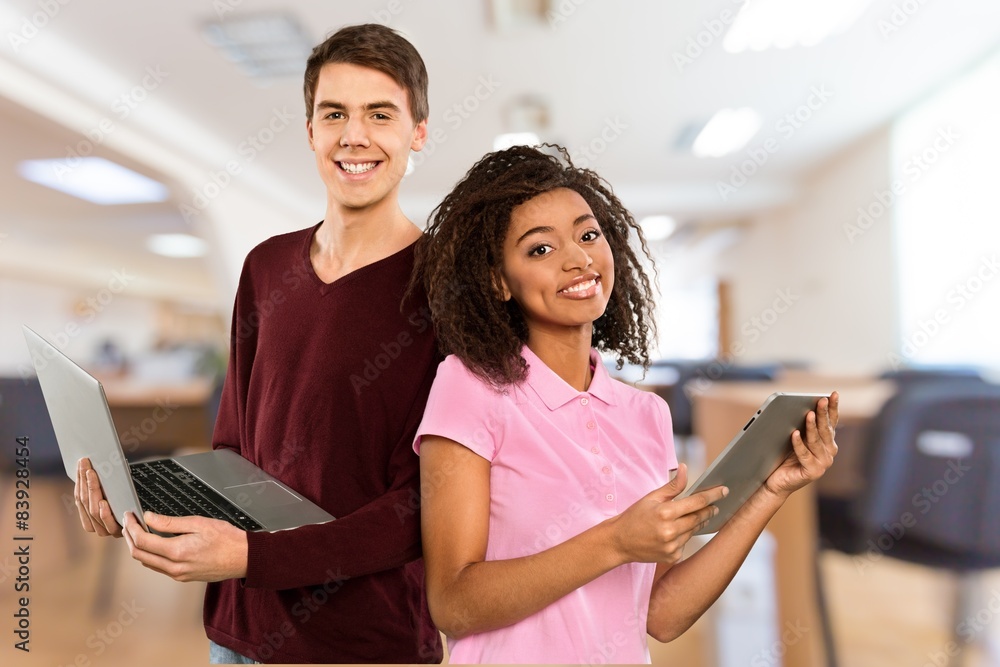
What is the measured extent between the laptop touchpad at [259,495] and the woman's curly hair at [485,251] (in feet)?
0.96

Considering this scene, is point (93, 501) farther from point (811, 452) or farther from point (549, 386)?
point (811, 452)

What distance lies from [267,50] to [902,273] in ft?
16.6

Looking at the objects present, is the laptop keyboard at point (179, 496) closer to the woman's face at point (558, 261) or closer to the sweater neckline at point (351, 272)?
the sweater neckline at point (351, 272)

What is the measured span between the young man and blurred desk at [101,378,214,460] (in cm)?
240

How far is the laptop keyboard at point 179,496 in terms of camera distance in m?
0.93

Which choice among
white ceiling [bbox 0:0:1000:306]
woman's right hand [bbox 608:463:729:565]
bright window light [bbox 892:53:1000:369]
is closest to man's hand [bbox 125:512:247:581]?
woman's right hand [bbox 608:463:729:565]

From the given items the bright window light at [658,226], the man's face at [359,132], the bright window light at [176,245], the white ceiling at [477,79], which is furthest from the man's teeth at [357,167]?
the bright window light at [176,245]

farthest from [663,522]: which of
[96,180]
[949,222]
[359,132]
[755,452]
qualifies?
[96,180]

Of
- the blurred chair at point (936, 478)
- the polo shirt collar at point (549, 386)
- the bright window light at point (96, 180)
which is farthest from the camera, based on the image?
the bright window light at point (96, 180)

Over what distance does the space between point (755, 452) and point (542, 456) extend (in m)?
0.28

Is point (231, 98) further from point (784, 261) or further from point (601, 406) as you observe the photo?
point (784, 261)

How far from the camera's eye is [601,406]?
1095 mm

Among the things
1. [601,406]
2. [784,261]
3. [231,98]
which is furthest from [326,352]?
[784,261]

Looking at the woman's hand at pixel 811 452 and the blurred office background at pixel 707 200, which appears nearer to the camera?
the woman's hand at pixel 811 452
